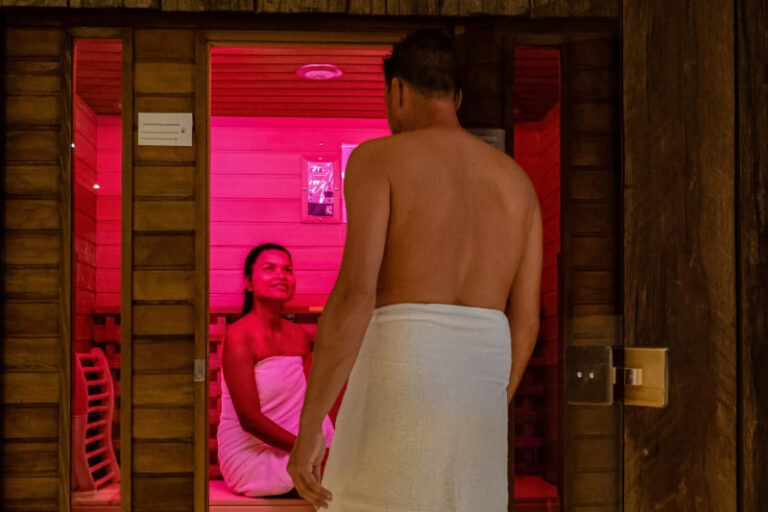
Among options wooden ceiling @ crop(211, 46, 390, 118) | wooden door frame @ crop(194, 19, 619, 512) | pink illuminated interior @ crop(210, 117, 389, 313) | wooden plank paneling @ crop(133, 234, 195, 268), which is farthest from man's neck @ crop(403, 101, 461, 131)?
pink illuminated interior @ crop(210, 117, 389, 313)

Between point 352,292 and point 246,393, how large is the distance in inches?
88.4

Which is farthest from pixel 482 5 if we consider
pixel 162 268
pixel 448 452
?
pixel 448 452

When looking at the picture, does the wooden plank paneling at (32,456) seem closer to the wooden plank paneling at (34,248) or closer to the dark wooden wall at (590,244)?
the wooden plank paneling at (34,248)

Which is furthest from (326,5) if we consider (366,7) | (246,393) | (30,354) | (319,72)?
(246,393)

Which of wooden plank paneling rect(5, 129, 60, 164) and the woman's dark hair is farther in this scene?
the woman's dark hair

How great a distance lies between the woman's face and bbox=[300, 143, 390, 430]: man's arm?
232 centimetres

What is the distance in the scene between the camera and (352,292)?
157 cm

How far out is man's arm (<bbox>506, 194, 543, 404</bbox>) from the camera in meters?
1.66

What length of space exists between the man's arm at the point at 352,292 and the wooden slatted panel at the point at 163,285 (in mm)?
1061

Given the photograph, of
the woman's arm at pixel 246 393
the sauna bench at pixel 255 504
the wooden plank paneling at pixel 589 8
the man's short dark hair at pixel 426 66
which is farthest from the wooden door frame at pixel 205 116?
the wooden plank paneling at pixel 589 8

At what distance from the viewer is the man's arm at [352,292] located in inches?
61.7

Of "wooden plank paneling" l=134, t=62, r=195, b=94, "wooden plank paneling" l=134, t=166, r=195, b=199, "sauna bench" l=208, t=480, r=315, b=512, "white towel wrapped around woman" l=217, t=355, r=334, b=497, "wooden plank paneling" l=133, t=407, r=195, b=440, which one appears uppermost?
"wooden plank paneling" l=134, t=62, r=195, b=94

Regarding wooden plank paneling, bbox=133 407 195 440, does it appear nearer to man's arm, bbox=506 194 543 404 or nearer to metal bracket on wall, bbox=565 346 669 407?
man's arm, bbox=506 194 543 404

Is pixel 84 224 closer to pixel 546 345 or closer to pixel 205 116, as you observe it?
pixel 205 116
